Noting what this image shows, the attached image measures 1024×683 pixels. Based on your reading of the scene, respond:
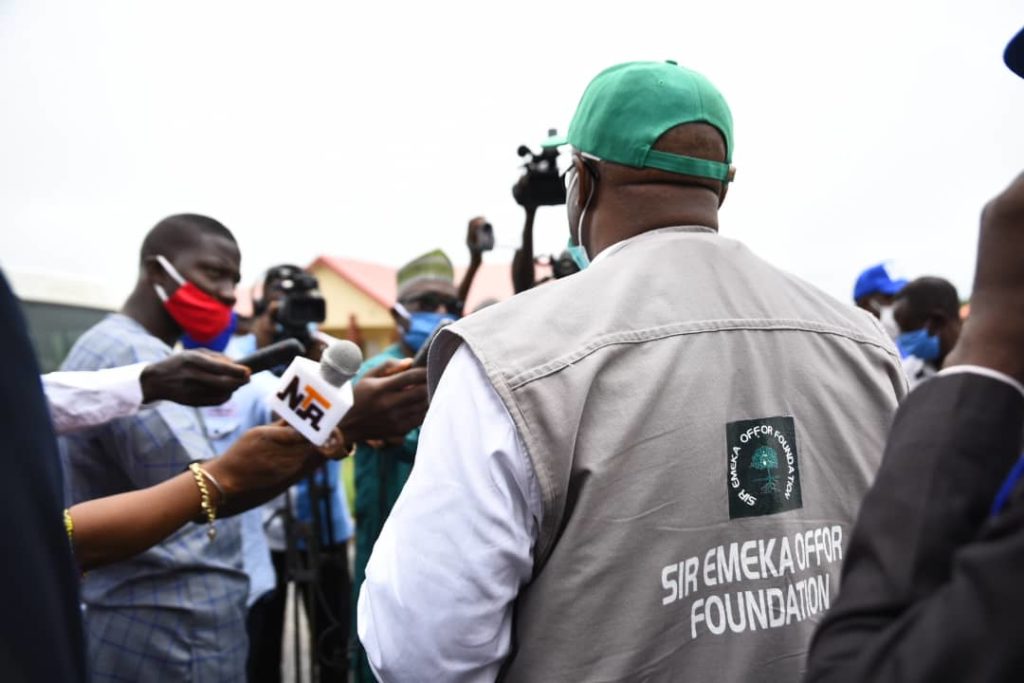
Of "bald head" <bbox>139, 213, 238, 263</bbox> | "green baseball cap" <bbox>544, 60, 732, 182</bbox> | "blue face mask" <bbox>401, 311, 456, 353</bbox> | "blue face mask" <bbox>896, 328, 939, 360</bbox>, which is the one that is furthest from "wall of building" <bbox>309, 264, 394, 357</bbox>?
"green baseball cap" <bbox>544, 60, 732, 182</bbox>

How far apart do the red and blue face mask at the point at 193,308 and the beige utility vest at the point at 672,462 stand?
2.00 meters

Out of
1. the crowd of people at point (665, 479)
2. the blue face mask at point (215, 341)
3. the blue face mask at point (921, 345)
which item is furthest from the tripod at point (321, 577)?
the blue face mask at point (921, 345)

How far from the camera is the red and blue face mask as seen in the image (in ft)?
9.75

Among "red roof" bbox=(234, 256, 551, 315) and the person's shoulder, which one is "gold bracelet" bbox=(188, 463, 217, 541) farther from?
"red roof" bbox=(234, 256, 551, 315)

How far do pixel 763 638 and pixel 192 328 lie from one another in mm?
2497

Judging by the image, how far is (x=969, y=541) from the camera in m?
0.67

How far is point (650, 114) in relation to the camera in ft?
4.67

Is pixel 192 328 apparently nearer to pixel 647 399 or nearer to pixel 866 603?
pixel 647 399

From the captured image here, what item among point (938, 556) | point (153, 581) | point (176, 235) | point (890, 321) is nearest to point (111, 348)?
point (176, 235)

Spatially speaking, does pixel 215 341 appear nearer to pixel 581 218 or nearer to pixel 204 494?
pixel 204 494

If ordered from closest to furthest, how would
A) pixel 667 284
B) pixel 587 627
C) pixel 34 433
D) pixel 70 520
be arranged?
pixel 34 433
pixel 587 627
pixel 667 284
pixel 70 520

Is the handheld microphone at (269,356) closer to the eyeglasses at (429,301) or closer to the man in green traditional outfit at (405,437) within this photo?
the man in green traditional outfit at (405,437)

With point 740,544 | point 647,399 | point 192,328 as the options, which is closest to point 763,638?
point 740,544

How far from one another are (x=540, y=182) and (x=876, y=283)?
441 cm
